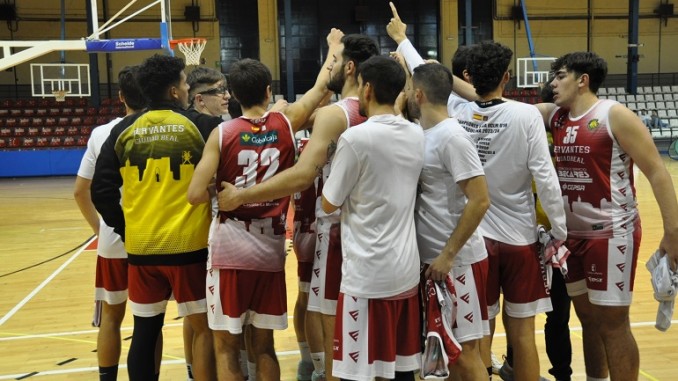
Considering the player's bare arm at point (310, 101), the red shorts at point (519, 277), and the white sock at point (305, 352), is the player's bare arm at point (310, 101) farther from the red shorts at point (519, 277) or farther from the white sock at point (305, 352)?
the white sock at point (305, 352)

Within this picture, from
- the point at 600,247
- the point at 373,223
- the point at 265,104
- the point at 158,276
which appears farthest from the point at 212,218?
the point at 600,247

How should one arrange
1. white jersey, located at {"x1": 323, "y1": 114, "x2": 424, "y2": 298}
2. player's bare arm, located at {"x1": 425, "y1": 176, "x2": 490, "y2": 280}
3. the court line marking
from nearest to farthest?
white jersey, located at {"x1": 323, "y1": 114, "x2": 424, "y2": 298}, player's bare arm, located at {"x1": 425, "y1": 176, "x2": 490, "y2": 280}, the court line marking

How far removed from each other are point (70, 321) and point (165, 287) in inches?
115

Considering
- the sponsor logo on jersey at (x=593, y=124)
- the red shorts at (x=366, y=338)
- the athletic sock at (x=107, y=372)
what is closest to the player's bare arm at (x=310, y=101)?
the red shorts at (x=366, y=338)

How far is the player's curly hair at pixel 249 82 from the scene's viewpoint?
3361mm

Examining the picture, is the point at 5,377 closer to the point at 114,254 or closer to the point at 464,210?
the point at 114,254

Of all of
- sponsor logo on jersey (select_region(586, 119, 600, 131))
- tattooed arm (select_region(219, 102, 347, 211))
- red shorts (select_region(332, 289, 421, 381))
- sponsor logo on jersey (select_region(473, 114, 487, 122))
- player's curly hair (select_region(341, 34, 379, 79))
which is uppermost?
player's curly hair (select_region(341, 34, 379, 79))

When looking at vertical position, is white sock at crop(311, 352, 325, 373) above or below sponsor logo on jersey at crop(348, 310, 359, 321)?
below

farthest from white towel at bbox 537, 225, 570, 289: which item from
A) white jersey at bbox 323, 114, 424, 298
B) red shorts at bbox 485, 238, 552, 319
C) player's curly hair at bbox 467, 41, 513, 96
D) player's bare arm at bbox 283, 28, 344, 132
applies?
player's bare arm at bbox 283, 28, 344, 132

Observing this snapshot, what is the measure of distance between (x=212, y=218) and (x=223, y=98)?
875 millimetres

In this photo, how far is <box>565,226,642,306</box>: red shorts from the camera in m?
3.68

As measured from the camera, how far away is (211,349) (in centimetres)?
365

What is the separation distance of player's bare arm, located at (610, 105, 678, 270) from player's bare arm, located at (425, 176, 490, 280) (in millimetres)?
1032

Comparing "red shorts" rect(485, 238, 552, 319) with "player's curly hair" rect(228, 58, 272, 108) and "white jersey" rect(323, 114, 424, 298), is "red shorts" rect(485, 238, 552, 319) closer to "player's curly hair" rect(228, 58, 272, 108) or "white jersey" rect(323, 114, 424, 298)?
"white jersey" rect(323, 114, 424, 298)
